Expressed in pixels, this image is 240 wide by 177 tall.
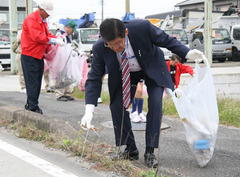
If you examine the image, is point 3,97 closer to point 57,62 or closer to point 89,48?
point 57,62

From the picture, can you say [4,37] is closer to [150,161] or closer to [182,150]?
[182,150]

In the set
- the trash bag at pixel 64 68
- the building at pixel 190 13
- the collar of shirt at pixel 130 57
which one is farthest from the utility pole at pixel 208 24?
the building at pixel 190 13

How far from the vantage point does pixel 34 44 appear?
18.3ft

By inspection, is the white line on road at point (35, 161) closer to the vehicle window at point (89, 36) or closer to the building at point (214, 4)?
the vehicle window at point (89, 36)

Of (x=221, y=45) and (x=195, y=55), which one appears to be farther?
(x=221, y=45)

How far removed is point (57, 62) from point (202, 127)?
13.1ft

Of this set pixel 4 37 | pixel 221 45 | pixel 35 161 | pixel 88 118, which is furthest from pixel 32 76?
pixel 221 45

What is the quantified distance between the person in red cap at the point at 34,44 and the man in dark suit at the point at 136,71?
7.37 feet

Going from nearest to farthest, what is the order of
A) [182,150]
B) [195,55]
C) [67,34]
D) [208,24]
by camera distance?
[195,55] → [182,150] → [67,34] → [208,24]

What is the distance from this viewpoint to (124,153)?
363 cm

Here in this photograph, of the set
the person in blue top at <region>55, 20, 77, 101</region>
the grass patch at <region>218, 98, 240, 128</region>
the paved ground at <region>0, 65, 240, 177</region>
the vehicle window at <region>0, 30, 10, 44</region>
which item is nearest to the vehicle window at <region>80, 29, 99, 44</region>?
the vehicle window at <region>0, 30, 10, 44</region>

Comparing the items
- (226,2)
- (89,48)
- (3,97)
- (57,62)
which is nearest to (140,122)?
(57,62)

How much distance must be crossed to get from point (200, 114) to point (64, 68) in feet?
13.4

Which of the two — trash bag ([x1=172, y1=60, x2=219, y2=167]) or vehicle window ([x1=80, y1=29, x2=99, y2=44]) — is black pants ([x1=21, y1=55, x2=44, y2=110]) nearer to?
trash bag ([x1=172, y1=60, x2=219, y2=167])
